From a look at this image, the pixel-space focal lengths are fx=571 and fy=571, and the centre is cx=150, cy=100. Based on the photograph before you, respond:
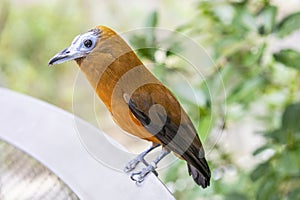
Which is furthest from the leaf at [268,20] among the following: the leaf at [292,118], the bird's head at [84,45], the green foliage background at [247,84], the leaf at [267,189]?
the bird's head at [84,45]

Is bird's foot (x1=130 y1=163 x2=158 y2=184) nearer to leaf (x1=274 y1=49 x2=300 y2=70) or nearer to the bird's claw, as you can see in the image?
the bird's claw

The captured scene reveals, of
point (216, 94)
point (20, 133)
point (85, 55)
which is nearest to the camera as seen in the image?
point (85, 55)

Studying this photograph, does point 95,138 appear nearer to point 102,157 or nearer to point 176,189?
point 102,157

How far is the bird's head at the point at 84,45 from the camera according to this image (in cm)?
38

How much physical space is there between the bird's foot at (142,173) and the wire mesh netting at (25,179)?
125mm

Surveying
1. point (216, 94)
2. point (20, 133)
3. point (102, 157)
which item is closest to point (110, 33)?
point (102, 157)

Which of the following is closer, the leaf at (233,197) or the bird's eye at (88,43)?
the bird's eye at (88,43)

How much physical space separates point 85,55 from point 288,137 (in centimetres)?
62

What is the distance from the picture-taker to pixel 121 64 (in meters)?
0.39

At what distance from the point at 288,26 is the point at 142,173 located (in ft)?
1.67

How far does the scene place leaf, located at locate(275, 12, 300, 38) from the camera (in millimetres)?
872

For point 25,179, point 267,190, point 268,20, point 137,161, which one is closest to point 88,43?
point 137,161

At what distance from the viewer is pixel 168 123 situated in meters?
0.41

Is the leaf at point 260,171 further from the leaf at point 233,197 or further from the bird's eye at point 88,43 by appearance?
the bird's eye at point 88,43
